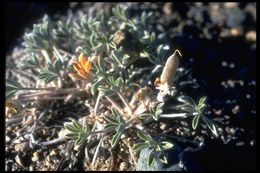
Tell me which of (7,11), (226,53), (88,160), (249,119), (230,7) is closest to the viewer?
(88,160)

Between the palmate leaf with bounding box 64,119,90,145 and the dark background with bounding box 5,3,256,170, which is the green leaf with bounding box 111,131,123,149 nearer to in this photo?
the palmate leaf with bounding box 64,119,90,145

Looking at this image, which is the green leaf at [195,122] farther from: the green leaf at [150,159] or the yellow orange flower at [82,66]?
the yellow orange flower at [82,66]

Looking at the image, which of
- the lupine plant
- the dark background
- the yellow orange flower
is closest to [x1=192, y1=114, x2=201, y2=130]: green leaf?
the lupine plant

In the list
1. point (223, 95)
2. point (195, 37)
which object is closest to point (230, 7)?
point (195, 37)

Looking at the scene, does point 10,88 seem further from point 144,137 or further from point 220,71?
point 220,71

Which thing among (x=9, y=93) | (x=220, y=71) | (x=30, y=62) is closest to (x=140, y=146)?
(x=9, y=93)

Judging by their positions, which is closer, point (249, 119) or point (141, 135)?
point (141, 135)

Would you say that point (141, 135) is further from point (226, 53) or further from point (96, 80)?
point (226, 53)

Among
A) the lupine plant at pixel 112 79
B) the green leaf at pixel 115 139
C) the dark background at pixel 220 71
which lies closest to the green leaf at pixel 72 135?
the lupine plant at pixel 112 79

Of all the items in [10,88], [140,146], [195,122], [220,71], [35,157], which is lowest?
[35,157]
